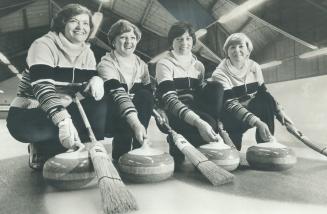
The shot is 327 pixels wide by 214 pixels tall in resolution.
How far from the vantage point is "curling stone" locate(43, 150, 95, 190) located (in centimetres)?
78

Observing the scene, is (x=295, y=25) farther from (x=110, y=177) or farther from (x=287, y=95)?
(x=110, y=177)

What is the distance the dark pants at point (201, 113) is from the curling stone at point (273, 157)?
0.20 metres

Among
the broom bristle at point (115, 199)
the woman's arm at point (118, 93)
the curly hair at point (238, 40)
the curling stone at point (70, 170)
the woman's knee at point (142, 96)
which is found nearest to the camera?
the broom bristle at point (115, 199)

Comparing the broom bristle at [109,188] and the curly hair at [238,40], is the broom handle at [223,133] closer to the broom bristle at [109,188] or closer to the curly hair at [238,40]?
the curly hair at [238,40]

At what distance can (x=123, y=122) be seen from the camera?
104 centimetres

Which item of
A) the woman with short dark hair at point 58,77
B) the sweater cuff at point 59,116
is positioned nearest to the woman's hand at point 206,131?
the woman with short dark hair at point 58,77

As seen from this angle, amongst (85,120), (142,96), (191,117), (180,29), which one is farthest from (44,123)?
(180,29)

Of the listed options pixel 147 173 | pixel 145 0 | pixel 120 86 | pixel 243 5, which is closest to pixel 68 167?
pixel 147 173

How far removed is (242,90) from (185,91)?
253 millimetres

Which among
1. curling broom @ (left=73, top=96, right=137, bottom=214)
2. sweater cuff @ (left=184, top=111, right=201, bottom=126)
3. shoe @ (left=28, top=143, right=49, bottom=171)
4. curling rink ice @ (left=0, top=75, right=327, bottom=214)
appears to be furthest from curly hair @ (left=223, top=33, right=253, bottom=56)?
shoe @ (left=28, top=143, right=49, bottom=171)

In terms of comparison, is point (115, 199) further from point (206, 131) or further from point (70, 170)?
point (206, 131)

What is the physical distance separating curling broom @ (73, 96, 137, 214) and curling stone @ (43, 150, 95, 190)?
0.09ft

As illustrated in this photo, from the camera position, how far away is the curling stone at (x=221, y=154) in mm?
991

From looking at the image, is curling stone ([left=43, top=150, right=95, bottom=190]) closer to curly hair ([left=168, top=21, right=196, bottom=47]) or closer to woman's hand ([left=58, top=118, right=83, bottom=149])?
woman's hand ([left=58, top=118, right=83, bottom=149])
